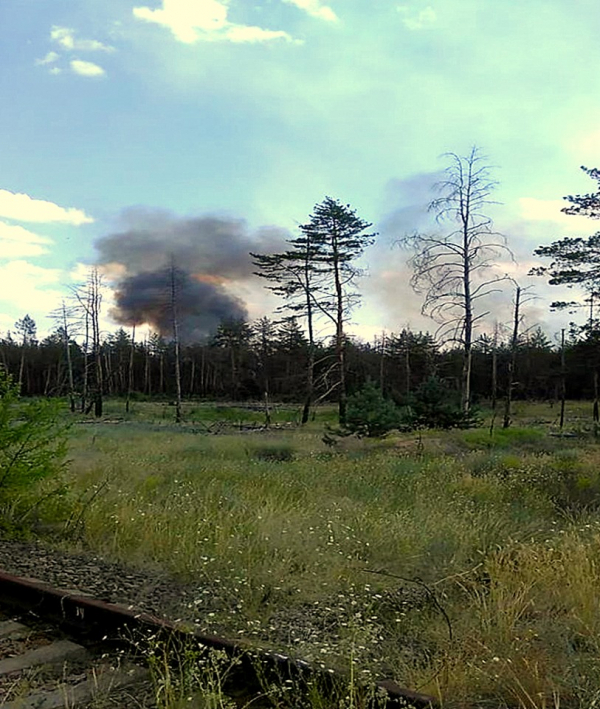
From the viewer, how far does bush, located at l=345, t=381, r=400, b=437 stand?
2092 cm

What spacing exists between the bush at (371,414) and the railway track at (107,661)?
16.5 m

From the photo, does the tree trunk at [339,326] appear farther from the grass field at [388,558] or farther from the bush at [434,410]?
the grass field at [388,558]

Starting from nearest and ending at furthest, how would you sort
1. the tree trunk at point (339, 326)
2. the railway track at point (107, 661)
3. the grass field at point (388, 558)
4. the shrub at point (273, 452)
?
the railway track at point (107, 661)
the grass field at point (388, 558)
the shrub at point (273, 452)
the tree trunk at point (339, 326)

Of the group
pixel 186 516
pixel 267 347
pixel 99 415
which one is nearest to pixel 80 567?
pixel 186 516

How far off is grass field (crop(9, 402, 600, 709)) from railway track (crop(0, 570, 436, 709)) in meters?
0.28

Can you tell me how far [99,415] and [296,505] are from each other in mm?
34599

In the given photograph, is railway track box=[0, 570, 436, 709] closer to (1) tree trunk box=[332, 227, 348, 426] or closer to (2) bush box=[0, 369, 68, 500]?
(2) bush box=[0, 369, 68, 500]

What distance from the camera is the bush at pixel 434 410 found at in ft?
75.5

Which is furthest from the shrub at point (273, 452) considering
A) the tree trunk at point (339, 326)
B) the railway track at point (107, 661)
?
the tree trunk at point (339, 326)

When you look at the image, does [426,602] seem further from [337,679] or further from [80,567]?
[80,567]

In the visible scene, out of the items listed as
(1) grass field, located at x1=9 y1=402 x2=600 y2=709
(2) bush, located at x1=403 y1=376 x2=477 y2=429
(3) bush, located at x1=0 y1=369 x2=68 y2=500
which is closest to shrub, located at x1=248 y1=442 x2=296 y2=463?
(1) grass field, located at x1=9 y1=402 x2=600 y2=709

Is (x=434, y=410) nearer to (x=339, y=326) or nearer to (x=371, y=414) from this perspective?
(x=371, y=414)

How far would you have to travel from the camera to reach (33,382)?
239ft

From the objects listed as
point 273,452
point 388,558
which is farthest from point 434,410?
point 388,558
